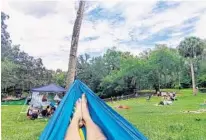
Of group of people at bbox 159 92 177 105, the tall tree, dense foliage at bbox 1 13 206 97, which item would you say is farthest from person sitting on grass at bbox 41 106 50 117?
the tall tree

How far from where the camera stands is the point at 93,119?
13.0 ft

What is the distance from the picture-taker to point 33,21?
66.9ft

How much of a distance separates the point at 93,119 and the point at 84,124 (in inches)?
4.3

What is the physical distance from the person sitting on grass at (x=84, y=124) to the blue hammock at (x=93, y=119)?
0.13 ft

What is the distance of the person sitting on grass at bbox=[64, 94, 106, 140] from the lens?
388 cm

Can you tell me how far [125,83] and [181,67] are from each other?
596cm

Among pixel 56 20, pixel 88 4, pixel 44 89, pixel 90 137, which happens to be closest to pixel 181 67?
pixel 56 20

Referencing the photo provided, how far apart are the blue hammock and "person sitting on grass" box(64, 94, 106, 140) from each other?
1.5 inches

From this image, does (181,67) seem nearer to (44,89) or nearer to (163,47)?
(163,47)

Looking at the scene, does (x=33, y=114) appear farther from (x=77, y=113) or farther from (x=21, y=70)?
(x=21, y=70)

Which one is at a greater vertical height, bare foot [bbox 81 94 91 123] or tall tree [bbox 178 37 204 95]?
tall tree [bbox 178 37 204 95]

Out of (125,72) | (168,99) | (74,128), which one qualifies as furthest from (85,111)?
(125,72)

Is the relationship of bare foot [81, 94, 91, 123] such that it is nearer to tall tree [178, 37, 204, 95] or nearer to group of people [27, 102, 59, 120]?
group of people [27, 102, 59, 120]

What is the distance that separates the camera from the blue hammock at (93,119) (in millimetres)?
3869
